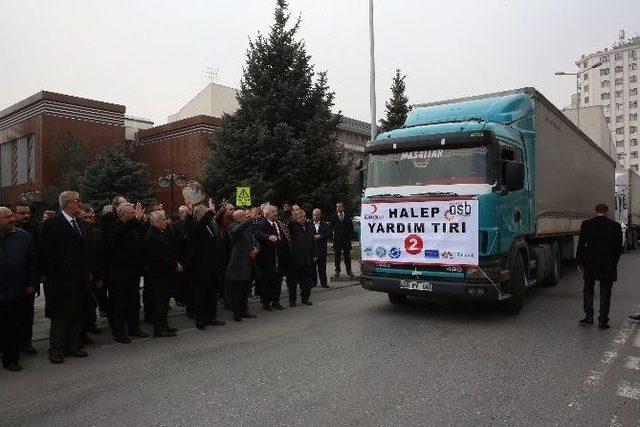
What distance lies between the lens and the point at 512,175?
26.5 ft

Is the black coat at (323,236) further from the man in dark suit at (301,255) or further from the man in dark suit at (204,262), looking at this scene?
the man in dark suit at (204,262)

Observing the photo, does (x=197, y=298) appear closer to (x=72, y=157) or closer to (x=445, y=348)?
(x=445, y=348)

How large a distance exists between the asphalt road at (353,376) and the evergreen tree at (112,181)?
78.1 feet

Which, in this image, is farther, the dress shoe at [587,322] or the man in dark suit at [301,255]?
the man in dark suit at [301,255]

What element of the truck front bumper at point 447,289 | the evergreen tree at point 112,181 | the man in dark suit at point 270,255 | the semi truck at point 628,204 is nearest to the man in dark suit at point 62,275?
the man in dark suit at point 270,255

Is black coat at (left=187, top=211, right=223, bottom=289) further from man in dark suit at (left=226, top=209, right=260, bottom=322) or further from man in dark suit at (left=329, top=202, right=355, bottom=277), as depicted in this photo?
man in dark suit at (left=329, top=202, right=355, bottom=277)

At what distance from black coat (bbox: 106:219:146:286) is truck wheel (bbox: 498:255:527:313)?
572cm

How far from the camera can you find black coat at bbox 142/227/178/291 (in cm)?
767

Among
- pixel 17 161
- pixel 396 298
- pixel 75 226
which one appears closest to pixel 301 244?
pixel 396 298

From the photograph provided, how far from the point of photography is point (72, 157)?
36.2 meters

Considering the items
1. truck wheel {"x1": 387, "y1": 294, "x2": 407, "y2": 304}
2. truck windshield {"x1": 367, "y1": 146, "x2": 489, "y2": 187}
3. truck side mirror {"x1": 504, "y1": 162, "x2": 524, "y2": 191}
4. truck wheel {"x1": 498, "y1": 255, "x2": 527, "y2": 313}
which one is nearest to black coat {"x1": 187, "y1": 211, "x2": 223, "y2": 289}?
truck windshield {"x1": 367, "y1": 146, "x2": 489, "y2": 187}

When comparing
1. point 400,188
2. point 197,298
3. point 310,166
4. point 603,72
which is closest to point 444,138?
point 400,188

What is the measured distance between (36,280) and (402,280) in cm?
519

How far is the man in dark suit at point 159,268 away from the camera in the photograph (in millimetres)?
7680
